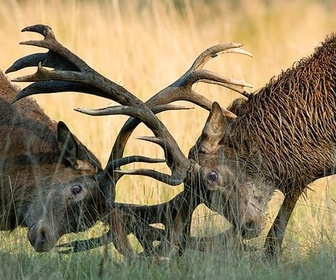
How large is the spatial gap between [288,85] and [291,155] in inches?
20.8

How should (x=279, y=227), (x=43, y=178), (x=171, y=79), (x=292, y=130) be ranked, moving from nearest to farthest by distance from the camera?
1. (x=43, y=178)
2. (x=292, y=130)
3. (x=279, y=227)
4. (x=171, y=79)

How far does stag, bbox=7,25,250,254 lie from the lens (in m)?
7.56

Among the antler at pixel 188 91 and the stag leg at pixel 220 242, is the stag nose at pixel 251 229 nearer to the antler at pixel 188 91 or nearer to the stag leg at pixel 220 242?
the stag leg at pixel 220 242

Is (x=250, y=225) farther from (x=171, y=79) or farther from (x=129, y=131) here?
(x=171, y=79)

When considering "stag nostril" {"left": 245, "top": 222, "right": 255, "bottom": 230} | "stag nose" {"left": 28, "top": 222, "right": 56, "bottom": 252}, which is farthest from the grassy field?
"stag nostril" {"left": 245, "top": 222, "right": 255, "bottom": 230}

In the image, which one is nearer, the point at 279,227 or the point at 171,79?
the point at 279,227

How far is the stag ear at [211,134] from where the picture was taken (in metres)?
7.77

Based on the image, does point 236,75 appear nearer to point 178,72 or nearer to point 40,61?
point 178,72

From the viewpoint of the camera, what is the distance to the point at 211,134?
7.82 m

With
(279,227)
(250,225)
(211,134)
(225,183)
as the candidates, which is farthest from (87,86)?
(279,227)

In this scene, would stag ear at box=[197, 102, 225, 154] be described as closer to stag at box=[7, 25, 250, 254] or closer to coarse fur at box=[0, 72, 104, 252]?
stag at box=[7, 25, 250, 254]

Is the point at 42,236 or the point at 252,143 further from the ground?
the point at 252,143

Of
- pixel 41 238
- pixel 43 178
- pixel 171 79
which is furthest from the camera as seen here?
pixel 171 79

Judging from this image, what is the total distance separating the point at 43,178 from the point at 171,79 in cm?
499
